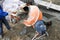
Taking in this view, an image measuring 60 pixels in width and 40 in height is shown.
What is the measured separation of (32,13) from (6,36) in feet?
1.62

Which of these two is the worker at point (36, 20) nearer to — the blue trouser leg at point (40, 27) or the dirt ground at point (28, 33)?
the blue trouser leg at point (40, 27)

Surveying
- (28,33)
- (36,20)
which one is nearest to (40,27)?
(36,20)

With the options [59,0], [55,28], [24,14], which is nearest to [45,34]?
[55,28]

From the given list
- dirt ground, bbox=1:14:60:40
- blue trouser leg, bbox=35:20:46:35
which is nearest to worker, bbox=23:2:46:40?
blue trouser leg, bbox=35:20:46:35

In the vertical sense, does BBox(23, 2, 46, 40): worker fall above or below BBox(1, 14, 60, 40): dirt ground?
above

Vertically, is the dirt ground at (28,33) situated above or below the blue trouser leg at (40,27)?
below

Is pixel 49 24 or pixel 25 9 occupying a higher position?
pixel 25 9

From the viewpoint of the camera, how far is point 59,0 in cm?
306

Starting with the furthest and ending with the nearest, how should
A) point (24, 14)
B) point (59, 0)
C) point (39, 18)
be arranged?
point (59, 0), point (24, 14), point (39, 18)

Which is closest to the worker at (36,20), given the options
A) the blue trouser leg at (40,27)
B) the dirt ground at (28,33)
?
the blue trouser leg at (40,27)

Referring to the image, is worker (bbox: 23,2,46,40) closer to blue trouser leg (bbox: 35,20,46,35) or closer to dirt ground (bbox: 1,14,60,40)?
blue trouser leg (bbox: 35,20,46,35)

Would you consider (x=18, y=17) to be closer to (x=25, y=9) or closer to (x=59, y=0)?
(x=25, y=9)

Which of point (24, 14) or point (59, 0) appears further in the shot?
point (59, 0)

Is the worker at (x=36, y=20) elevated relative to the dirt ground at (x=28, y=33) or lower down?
elevated
